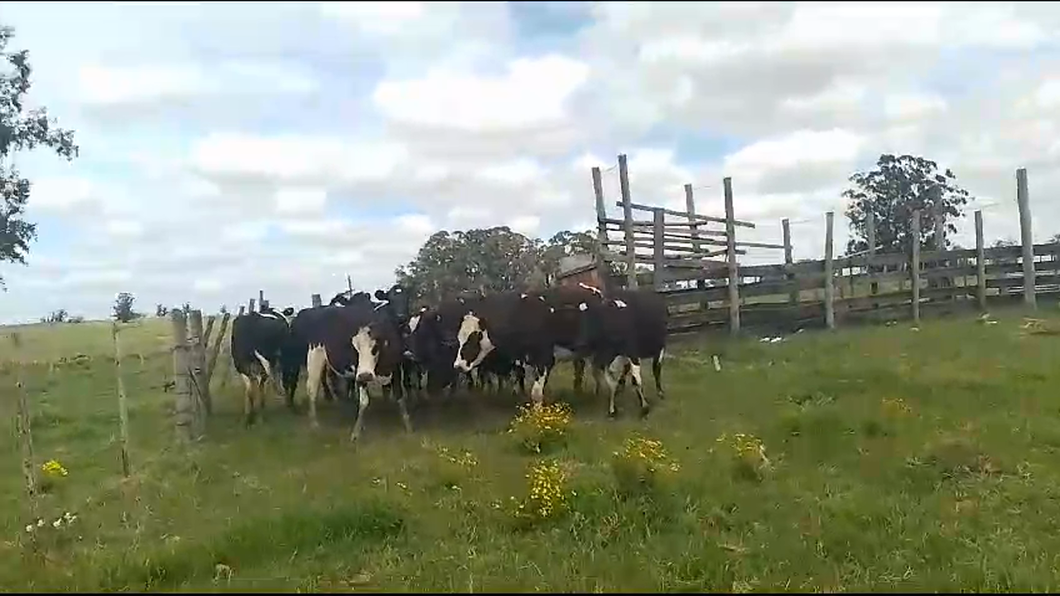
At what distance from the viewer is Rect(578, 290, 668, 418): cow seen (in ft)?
49.5

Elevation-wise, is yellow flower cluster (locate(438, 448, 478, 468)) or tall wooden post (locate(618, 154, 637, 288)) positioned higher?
tall wooden post (locate(618, 154, 637, 288))

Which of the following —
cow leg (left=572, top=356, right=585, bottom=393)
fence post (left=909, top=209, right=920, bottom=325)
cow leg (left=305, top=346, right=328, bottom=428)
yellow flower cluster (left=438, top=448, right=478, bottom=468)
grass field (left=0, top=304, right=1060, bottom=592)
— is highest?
fence post (left=909, top=209, right=920, bottom=325)

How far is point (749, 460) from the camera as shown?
31.4 feet

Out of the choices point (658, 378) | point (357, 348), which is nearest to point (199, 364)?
point (357, 348)

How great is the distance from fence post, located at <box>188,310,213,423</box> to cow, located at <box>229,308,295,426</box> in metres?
0.55

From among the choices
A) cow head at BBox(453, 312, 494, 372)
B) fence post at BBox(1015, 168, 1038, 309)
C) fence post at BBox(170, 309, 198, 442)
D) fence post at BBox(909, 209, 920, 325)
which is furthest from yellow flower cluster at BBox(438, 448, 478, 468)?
fence post at BBox(1015, 168, 1038, 309)

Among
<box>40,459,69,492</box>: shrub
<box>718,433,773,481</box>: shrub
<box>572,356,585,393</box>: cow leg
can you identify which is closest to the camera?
<box>718,433,773,481</box>: shrub

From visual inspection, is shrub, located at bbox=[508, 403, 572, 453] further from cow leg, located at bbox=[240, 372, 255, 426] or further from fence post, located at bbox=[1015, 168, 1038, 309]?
fence post, located at bbox=[1015, 168, 1038, 309]

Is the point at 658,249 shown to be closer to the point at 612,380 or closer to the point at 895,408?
the point at 612,380

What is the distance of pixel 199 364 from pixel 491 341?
17.1 ft

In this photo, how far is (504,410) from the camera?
50.0 ft

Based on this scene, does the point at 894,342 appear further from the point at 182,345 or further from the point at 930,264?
the point at 182,345

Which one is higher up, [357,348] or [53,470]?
[357,348]

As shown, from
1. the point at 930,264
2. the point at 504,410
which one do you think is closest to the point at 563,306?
the point at 504,410
